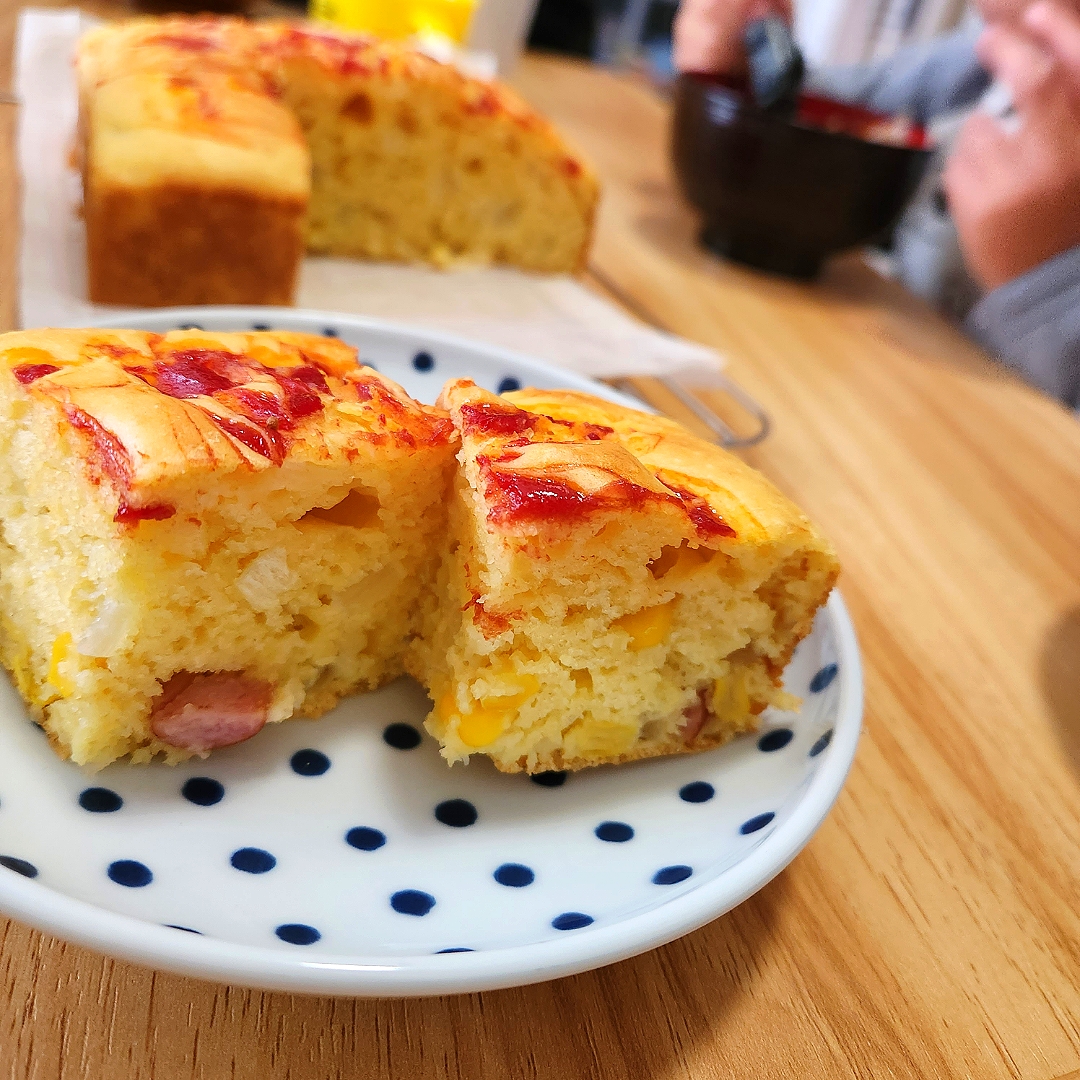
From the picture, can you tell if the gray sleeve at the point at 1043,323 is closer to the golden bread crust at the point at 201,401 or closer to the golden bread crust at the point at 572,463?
the golden bread crust at the point at 572,463

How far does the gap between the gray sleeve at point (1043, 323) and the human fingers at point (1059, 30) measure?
18.7 inches

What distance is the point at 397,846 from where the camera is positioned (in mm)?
977

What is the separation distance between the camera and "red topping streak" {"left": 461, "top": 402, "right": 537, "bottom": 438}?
1102 mm

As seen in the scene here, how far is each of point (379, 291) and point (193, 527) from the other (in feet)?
4.79

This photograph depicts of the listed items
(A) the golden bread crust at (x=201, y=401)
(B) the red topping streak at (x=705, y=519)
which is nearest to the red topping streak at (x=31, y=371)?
(A) the golden bread crust at (x=201, y=401)

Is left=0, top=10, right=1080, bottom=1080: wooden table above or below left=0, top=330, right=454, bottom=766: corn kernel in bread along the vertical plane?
below

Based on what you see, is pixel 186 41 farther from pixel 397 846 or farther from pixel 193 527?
pixel 397 846

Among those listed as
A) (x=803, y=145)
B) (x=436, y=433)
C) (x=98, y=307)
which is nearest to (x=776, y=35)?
(x=803, y=145)

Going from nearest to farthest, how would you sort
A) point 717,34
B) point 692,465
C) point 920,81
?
point 692,465, point 717,34, point 920,81

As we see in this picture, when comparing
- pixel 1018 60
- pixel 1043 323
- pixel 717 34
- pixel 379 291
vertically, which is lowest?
pixel 379 291

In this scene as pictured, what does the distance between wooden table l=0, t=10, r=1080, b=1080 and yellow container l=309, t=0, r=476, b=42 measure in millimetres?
1663

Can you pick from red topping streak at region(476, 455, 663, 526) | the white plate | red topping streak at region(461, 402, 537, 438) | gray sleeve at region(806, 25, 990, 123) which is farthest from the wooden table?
gray sleeve at region(806, 25, 990, 123)

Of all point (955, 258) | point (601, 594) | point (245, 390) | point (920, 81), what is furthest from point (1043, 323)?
point (245, 390)

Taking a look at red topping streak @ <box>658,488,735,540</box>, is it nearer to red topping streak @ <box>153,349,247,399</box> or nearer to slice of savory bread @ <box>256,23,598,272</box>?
red topping streak @ <box>153,349,247,399</box>
